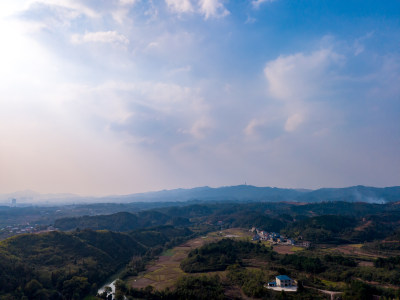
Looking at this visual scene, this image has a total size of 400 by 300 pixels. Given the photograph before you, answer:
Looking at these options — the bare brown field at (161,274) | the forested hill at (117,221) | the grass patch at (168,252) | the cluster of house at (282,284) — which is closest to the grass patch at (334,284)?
the cluster of house at (282,284)

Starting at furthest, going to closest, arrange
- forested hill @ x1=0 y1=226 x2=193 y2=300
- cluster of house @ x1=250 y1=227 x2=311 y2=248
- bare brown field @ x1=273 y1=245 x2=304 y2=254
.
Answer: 1. cluster of house @ x1=250 y1=227 x2=311 y2=248
2. bare brown field @ x1=273 y1=245 x2=304 y2=254
3. forested hill @ x1=0 y1=226 x2=193 y2=300

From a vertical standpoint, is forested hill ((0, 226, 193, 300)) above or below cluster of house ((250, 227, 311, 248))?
above

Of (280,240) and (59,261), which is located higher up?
(59,261)

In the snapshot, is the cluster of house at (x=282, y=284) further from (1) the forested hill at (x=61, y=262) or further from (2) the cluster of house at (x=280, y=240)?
(2) the cluster of house at (x=280, y=240)

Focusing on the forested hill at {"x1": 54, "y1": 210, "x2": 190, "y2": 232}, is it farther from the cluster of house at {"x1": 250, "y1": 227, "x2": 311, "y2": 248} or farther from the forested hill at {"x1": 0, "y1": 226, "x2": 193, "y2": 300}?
the cluster of house at {"x1": 250, "y1": 227, "x2": 311, "y2": 248}

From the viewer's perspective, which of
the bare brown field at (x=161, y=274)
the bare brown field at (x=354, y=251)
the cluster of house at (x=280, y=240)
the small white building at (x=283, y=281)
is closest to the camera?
the small white building at (x=283, y=281)

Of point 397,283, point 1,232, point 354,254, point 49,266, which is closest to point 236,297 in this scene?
point 397,283

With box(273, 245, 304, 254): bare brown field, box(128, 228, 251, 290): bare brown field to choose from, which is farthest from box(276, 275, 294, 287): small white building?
box(273, 245, 304, 254): bare brown field

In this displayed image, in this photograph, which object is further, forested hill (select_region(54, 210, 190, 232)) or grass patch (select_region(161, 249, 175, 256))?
forested hill (select_region(54, 210, 190, 232))

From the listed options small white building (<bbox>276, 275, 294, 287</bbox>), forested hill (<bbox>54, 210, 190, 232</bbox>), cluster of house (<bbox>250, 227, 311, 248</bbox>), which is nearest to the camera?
small white building (<bbox>276, 275, 294, 287</bbox>)

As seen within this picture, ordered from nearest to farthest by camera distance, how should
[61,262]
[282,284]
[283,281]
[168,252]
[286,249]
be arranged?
1. [282,284]
2. [283,281]
3. [61,262]
4. [286,249]
5. [168,252]

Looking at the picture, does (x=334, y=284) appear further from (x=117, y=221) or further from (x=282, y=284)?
(x=117, y=221)

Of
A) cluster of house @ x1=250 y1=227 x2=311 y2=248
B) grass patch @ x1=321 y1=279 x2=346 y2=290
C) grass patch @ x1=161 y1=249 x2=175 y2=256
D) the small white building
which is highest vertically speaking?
the small white building

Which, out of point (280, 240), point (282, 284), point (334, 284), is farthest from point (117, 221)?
point (334, 284)
